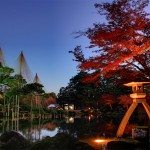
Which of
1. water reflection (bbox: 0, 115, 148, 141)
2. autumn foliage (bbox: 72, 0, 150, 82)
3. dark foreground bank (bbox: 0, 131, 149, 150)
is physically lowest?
water reflection (bbox: 0, 115, 148, 141)

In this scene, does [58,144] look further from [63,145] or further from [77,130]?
[77,130]

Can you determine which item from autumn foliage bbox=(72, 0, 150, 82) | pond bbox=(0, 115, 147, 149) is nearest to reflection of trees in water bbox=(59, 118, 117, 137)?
pond bbox=(0, 115, 147, 149)

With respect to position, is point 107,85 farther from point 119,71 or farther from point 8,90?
point 119,71

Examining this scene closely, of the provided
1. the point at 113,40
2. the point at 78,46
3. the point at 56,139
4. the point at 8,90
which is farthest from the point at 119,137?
the point at 8,90

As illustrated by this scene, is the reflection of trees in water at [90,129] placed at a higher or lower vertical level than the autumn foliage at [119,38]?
lower

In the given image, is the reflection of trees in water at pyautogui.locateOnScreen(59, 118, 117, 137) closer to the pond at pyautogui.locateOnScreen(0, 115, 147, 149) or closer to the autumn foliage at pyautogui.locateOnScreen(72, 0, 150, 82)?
the pond at pyautogui.locateOnScreen(0, 115, 147, 149)

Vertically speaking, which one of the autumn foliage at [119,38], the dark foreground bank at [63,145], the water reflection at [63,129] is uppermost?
the autumn foliage at [119,38]

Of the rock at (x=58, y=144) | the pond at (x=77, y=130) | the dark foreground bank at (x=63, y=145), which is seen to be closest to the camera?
the dark foreground bank at (x=63, y=145)

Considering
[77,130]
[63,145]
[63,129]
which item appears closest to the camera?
[63,145]

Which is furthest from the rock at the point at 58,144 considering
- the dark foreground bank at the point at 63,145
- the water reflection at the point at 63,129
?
the water reflection at the point at 63,129

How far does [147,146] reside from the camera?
10203mm

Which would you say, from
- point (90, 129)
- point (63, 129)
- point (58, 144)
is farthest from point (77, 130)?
point (58, 144)

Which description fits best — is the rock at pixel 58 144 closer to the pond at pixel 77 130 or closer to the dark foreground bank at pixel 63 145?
the dark foreground bank at pixel 63 145

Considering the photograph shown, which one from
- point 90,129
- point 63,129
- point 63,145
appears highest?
point 63,145
